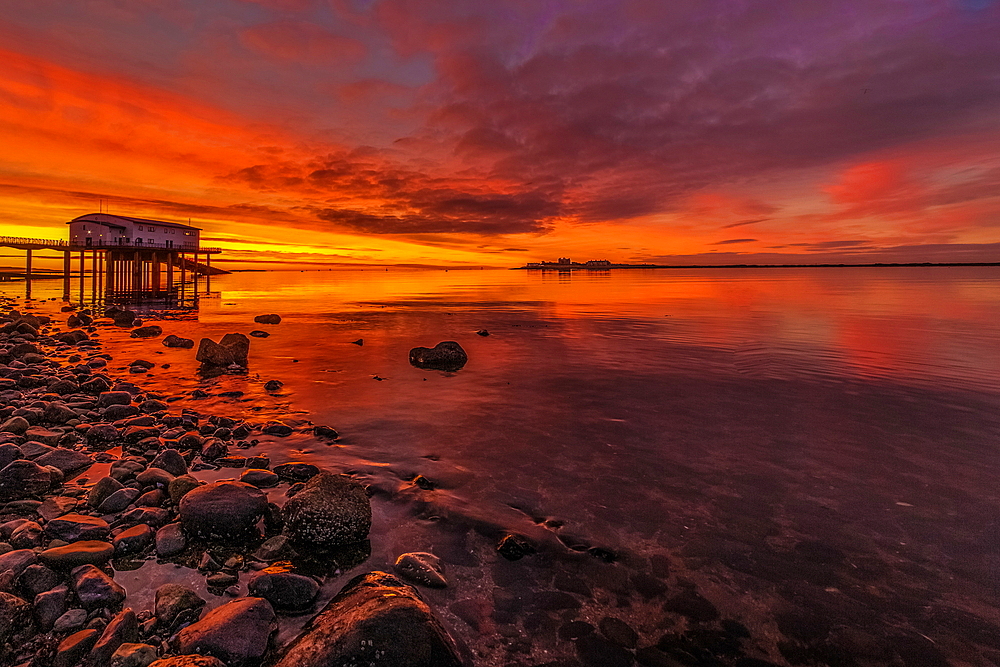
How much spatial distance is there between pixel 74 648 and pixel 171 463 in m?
4.02

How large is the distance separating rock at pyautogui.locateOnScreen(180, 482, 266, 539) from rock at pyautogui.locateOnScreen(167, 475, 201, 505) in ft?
1.84

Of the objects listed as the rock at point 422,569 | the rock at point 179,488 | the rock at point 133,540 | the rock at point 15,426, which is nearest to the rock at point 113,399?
the rock at point 15,426

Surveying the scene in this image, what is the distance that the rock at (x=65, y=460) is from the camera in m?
7.30

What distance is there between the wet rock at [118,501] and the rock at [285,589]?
281 cm

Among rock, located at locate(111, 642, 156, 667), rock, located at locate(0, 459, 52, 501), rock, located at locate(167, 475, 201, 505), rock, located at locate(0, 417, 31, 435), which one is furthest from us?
rock, located at locate(0, 417, 31, 435)

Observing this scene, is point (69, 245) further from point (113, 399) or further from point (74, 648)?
Result: point (74, 648)

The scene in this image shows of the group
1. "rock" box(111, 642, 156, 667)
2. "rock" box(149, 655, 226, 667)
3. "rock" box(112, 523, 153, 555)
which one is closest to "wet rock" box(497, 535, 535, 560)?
"rock" box(149, 655, 226, 667)

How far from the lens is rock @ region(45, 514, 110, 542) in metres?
5.42

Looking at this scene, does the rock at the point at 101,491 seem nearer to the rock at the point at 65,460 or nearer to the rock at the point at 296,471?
the rock at the point at 65,460

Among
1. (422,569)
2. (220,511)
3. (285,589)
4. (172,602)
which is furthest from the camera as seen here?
(220,511)

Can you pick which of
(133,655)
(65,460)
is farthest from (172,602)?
(65,460)

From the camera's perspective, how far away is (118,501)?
6207mm

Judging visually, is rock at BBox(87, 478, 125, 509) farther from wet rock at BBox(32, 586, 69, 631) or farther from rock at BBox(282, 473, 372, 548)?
rock at BBox(282, 473, 372, 548)

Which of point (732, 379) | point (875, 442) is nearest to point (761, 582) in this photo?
point (875, 442)
